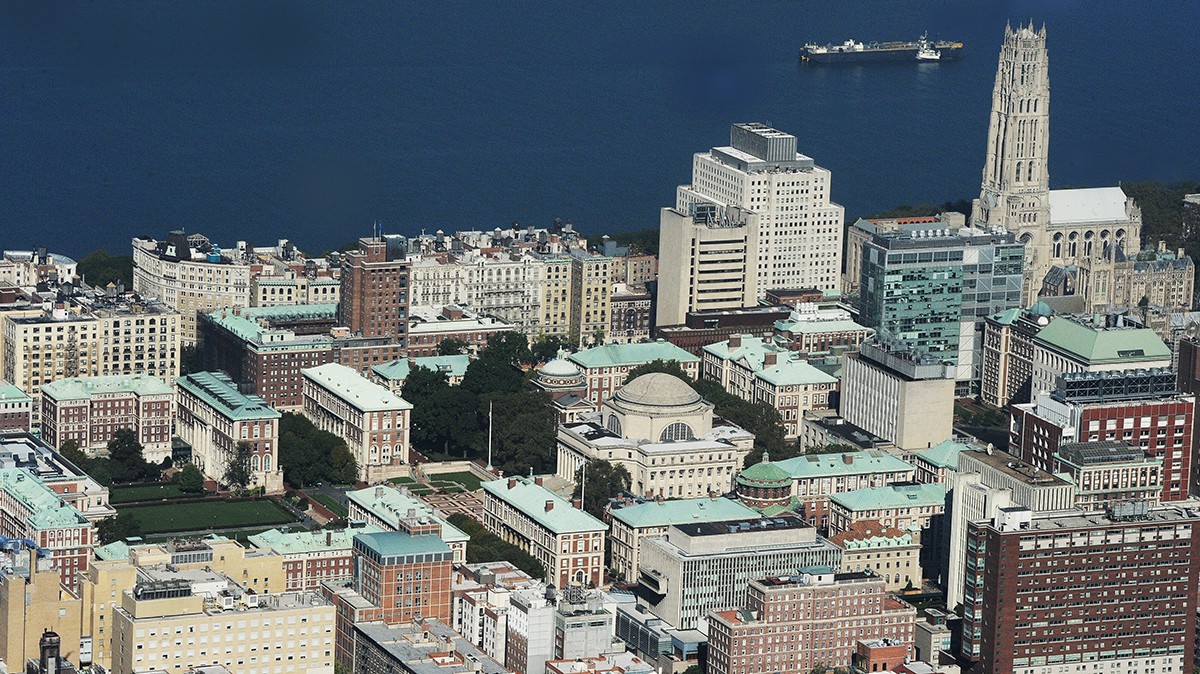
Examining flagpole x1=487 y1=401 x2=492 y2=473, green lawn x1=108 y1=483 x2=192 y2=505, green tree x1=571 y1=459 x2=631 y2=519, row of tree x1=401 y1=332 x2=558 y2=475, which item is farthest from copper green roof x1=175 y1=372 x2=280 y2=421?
green tree x1=571 y1=459 x2=631 y2=519

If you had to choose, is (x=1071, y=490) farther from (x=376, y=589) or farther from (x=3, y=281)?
(x=3, y=281)

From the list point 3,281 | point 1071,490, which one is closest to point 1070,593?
point 1071,490

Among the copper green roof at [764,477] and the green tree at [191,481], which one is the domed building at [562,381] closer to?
the copper green roof at [764,477]

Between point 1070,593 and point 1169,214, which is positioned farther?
point 1169,214

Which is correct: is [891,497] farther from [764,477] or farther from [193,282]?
[193,282]

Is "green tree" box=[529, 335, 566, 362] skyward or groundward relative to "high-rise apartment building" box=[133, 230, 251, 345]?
groundward

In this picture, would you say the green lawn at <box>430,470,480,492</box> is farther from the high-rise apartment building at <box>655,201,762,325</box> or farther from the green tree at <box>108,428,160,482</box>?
the high-rise apartment building at <box>655,201,762,325</box>
